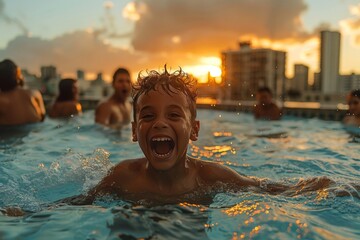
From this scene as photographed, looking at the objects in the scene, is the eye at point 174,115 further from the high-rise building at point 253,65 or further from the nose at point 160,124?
the high-rise building at point 253,65

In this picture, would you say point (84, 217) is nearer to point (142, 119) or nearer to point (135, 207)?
point (135, 207)

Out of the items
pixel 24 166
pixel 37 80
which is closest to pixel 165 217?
pixel 24 166

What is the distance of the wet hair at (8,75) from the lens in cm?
776

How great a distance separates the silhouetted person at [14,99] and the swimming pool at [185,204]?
254mm

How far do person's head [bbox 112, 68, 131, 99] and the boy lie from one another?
5.95 metres

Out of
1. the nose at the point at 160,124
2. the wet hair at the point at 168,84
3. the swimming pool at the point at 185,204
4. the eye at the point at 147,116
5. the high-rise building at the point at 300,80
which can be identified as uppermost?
the high-rise building at the point at 300,80

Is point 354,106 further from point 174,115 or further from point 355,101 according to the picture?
point 174,115

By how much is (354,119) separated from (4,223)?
9.18 m

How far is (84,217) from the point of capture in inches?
103

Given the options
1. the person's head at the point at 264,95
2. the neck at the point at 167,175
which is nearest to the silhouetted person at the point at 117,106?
the person's head at the point at 264,95

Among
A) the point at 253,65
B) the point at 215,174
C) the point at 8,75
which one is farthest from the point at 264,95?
the point at 253,65

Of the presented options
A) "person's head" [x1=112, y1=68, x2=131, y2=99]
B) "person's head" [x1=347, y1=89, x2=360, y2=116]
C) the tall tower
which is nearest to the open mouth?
"person's head" [x1=112, y1=68, x2=131, y2=99]

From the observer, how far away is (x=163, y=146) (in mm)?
2758

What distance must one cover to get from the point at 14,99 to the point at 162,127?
20.8ft
